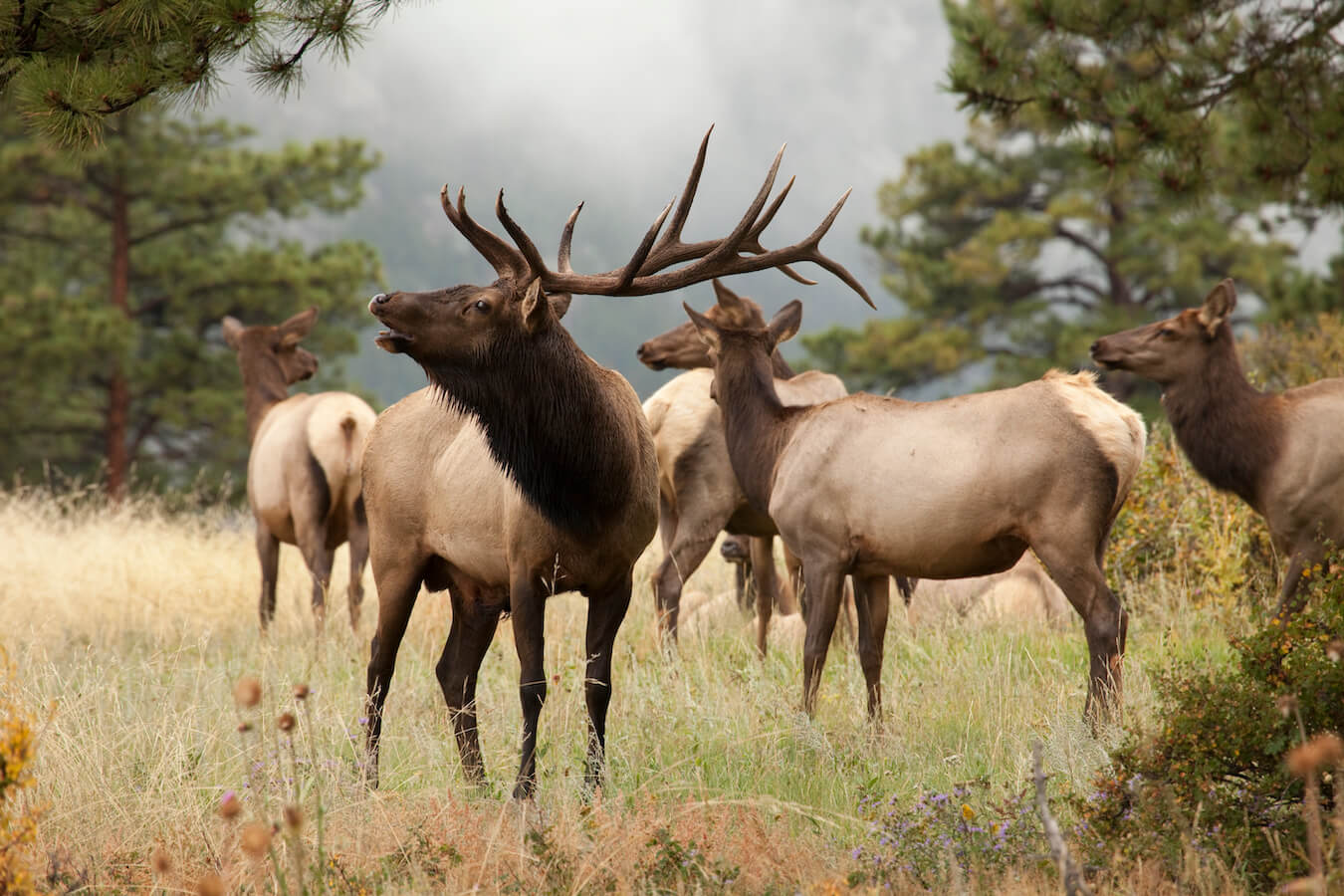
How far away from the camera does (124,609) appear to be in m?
9.52

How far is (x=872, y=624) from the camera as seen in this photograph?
235 inches

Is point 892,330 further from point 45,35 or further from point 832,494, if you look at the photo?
point 45,35

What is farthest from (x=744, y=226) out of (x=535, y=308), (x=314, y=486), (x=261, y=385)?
(x=261, y=385)

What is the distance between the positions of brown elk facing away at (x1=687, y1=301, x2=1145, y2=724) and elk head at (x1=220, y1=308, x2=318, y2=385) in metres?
5.80

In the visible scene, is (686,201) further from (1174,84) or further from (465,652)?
(1174,84)

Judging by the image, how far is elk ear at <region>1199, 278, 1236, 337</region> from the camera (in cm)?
691

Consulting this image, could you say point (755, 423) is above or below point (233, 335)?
below

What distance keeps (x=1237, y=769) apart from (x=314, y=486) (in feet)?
22.0

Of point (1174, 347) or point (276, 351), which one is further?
point (276, 351)

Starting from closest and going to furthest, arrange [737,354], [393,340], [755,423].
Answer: [393,340] < [755,423] < [737,354]

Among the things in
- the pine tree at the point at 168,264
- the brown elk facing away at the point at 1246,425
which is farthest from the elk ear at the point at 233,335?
the pine tree at the point at 168,264

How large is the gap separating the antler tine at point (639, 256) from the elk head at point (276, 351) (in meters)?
6.18

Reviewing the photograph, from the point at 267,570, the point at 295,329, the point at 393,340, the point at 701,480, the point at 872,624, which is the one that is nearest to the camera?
the point at 393,340

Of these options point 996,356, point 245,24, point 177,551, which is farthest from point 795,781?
point 996,356
